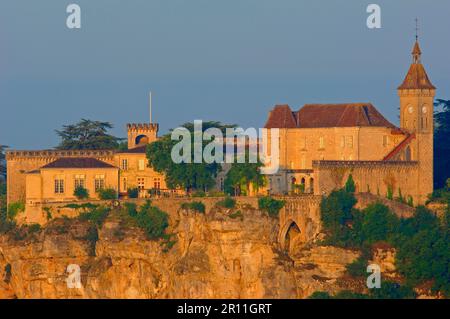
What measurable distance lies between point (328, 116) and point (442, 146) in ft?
24.7

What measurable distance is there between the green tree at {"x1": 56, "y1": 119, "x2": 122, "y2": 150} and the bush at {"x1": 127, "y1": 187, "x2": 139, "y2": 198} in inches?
424

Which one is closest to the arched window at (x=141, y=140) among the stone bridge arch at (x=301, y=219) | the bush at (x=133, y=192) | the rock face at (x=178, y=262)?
the bush at (x=133, y=192)

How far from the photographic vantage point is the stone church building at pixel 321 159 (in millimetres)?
154250

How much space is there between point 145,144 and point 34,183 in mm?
6500

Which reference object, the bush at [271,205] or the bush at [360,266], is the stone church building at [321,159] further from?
the bush at [360,266]

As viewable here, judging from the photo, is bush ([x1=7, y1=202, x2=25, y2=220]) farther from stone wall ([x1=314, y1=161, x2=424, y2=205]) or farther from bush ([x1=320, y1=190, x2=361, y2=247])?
bush ([x1=320, y1=190, x2=361, y2=247])


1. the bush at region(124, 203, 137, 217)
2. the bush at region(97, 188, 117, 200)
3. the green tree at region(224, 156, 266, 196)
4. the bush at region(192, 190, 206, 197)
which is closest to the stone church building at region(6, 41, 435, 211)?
the bush at region(97, 188, 117, 200)

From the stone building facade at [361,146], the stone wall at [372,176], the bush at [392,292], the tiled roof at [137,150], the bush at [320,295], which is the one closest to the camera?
the bush at [392,292]

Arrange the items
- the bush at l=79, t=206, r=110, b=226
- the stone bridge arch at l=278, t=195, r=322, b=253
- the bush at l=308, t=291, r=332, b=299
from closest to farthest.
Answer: the bush at l=308, t=291, r=332, b=299, the stone bridge arch at l=278, t=195, r=322, b=253, the bush at l=79, t=206, r=110, b=226

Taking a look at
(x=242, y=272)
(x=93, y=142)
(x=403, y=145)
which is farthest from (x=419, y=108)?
(x=93, y=142)

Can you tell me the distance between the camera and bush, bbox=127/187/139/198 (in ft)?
523

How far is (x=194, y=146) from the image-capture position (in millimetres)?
158625

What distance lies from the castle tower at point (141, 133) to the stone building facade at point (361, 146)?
6.71 m
